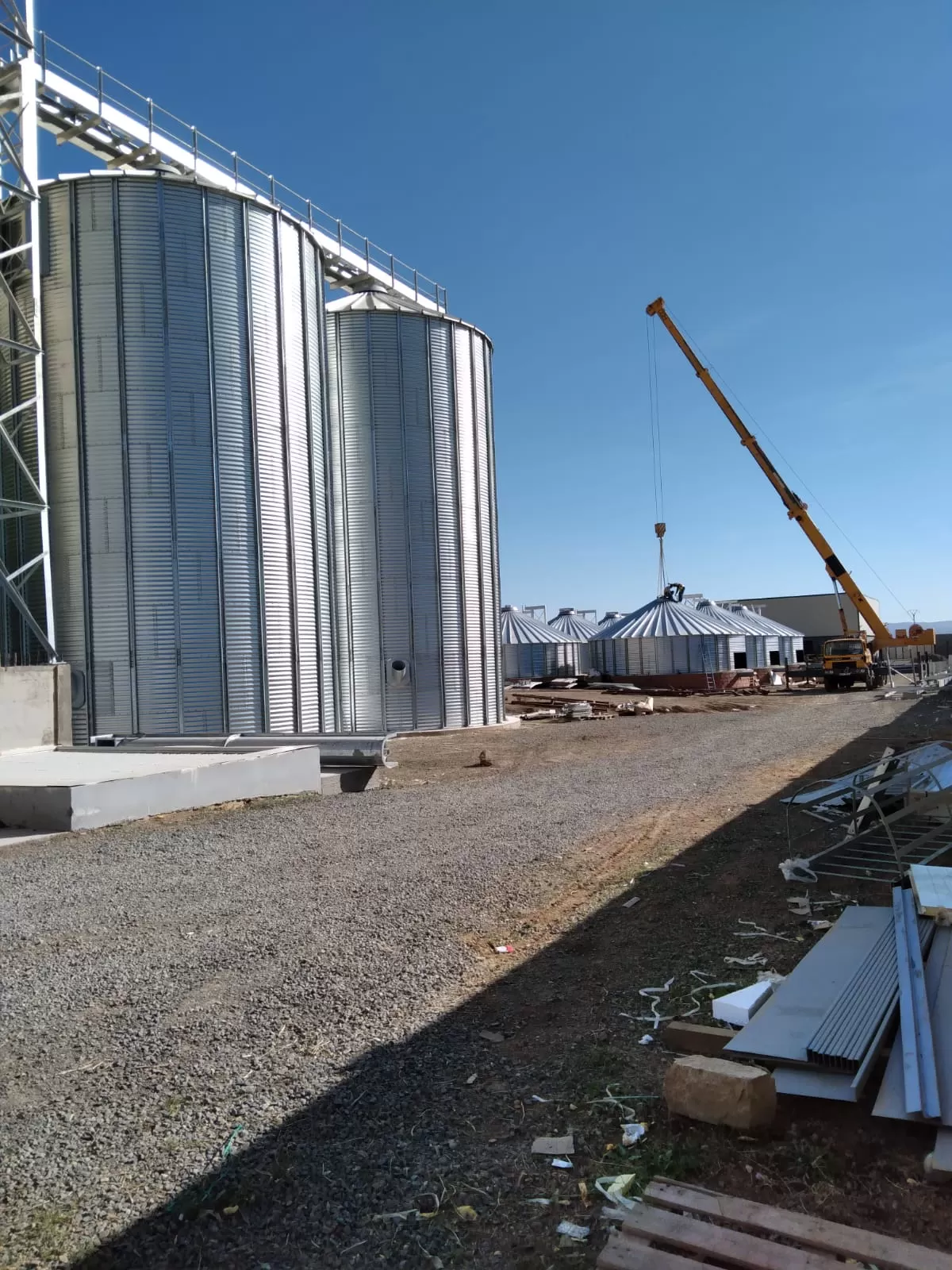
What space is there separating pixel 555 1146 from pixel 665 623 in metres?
52.9

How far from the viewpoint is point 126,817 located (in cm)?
1334

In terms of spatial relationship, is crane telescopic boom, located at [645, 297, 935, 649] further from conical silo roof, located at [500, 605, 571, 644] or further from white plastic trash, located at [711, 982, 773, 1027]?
white plastic trash, located at [711, 982, 773, 1027]

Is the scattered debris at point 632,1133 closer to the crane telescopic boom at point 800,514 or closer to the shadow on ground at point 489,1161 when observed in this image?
the shadow on ground at point 489,1161

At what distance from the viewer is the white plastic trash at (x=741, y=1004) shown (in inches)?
208

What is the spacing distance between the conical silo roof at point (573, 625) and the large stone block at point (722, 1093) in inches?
2255

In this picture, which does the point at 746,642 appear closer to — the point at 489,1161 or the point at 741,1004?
the point at 741,1004

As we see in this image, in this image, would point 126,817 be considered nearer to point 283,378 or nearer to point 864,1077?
point 864,1077

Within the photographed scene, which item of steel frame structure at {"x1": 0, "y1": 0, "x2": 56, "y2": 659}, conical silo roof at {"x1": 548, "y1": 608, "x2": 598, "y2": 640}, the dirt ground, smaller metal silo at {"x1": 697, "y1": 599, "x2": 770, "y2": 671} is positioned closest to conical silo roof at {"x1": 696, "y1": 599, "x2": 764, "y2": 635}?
smaller metal silo at {"x1": 697, "y1": 599, "x2": 770, "y2": 671}

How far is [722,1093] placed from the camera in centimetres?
414

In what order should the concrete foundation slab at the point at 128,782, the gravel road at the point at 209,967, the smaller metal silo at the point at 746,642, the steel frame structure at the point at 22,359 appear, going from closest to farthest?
the gravel road at the point at 209,967
the concrete foundation slab at the point at 128,782
the steel frame structure at the point at 22,359
the smaller metal silo at the point at 746,642

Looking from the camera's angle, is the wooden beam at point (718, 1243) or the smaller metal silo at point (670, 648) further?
the smaller metal silo at point (670, 648)

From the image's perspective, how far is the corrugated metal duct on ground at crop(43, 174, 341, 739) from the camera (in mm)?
20906

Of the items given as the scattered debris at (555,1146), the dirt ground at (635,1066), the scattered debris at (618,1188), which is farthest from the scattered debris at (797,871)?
the scattered debris at (618,1188)

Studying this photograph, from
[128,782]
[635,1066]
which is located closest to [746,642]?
[128,782]
